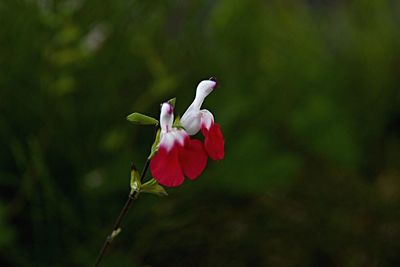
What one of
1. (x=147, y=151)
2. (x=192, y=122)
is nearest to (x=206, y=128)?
(x=192, y=122)

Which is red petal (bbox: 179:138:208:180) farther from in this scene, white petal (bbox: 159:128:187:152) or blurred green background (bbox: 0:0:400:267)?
blurred green background (bbox: 0:0:400:267)

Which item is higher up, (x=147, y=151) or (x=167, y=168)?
(x=167, y=168)

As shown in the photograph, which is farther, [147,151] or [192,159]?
[147,151]

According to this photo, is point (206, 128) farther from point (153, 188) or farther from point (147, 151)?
point (147, 151)

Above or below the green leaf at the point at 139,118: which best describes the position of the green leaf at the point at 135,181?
below

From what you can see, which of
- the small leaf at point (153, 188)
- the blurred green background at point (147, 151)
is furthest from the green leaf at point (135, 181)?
the blurred green background at point (147, 151)

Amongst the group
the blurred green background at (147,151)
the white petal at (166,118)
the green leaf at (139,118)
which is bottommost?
the blurred green background at (147,151)

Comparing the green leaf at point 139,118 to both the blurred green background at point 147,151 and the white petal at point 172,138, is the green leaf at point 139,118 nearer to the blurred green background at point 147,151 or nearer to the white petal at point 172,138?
the white petal at point 172,138
